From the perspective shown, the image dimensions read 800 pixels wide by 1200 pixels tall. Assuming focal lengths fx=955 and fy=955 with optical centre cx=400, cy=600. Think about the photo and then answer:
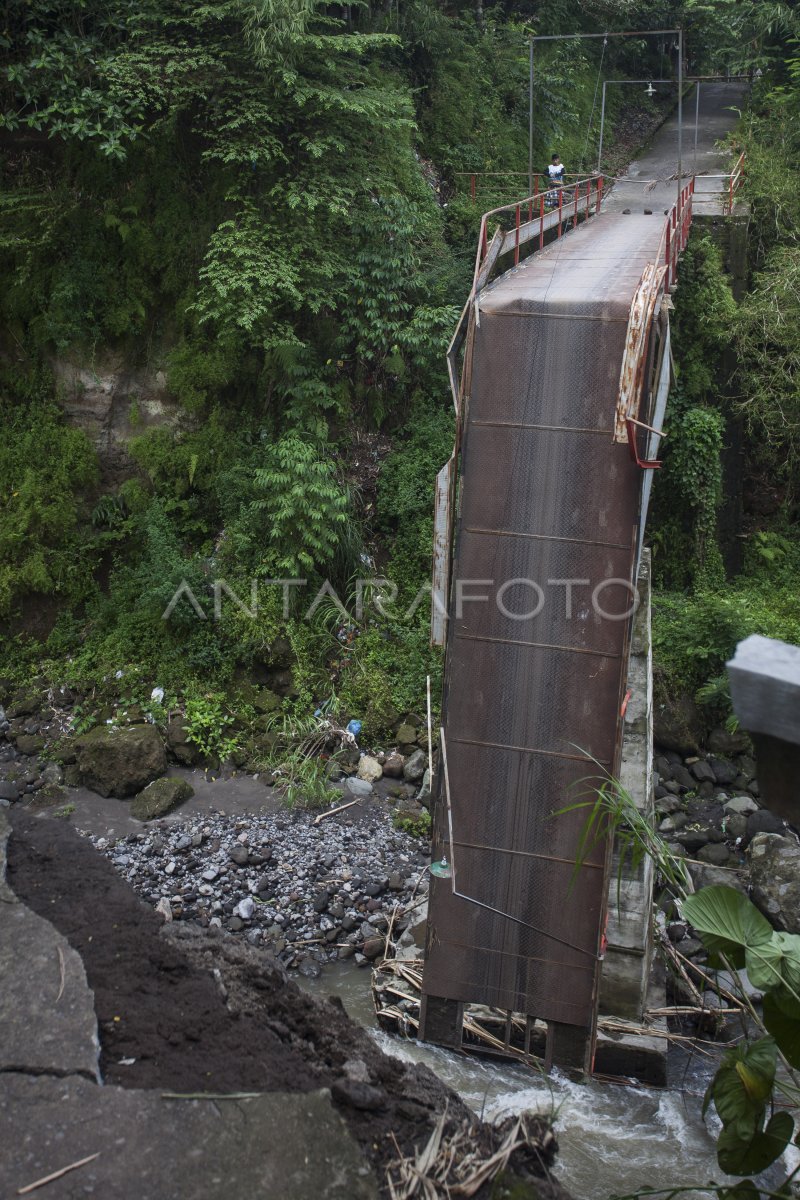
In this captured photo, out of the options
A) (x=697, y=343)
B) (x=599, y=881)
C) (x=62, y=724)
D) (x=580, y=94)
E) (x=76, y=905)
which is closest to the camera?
(x=76, y=905)

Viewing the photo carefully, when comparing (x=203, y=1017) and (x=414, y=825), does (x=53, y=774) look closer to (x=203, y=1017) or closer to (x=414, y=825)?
(x=414, y=825)

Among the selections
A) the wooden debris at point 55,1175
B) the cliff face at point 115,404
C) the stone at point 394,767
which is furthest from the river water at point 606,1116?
the cliff face at point 115,404

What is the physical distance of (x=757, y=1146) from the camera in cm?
383

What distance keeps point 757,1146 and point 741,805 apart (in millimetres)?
8163

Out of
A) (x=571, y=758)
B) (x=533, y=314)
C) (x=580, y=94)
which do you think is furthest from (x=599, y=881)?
(x=580, y=94)

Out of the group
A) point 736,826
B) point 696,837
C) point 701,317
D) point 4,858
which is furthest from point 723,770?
point 4,858

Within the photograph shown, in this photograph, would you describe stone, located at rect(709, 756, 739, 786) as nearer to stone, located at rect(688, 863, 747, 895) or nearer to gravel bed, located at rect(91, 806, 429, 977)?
stone, located at rect(688, 863, 747, 895)

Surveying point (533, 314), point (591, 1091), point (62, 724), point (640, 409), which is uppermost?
point (533, 314)

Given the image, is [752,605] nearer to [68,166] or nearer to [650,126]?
[68,166]

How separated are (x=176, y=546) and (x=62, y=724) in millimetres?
2790

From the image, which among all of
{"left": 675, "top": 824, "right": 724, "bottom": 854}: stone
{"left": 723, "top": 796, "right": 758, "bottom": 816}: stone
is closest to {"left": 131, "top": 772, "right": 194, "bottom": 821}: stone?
{"left": 675, "top": 824, "right": 724, "bottom": 854}: stone

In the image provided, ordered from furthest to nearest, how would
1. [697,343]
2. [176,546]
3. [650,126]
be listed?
[650,126] → [697,343] → [176,546]

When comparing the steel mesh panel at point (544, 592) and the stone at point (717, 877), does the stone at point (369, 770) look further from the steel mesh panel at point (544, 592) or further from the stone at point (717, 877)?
the steel mesh panel at point (544, 592)

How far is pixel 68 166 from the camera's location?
13367 millimetres
